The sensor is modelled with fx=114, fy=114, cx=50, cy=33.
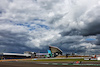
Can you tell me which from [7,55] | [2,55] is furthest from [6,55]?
[2,55]

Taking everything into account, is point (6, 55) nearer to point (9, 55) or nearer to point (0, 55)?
point (9, 55)

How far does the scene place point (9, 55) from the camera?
611ft

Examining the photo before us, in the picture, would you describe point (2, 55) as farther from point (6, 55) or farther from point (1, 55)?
point (6, 55)

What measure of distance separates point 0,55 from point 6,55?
16644 millimetres

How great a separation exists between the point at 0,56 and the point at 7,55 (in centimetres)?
1823

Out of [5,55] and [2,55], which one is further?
[5,55]

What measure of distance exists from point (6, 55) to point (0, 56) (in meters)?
16.9

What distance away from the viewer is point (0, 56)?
168 meters

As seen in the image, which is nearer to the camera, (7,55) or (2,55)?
(2,55)

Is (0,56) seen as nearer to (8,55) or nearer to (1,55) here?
(1,55)

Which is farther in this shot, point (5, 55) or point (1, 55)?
point (5, 55)

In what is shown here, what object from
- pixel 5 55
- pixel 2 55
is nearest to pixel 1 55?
pixel 2 55

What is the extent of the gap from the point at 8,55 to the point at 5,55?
16.8 ft

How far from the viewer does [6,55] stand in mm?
184125
